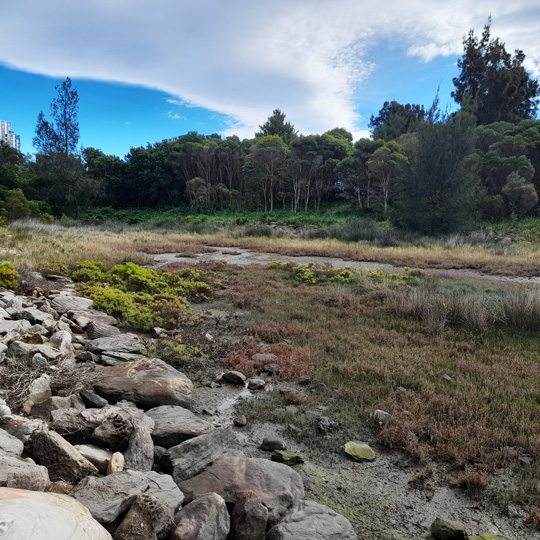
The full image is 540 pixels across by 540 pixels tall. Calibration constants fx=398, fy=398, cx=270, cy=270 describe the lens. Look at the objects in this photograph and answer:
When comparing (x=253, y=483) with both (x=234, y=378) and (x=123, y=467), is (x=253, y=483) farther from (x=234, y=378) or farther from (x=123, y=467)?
(x=234, y=378)

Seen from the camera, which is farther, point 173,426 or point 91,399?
point 91,399

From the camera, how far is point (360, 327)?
7.48 metres

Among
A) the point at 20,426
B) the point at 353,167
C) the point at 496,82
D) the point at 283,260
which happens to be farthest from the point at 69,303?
the point at 496,82

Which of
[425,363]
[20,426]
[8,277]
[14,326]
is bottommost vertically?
[425,363]

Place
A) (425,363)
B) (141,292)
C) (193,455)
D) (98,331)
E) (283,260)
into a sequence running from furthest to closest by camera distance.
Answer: (283,260), (141,292), (98,331), (425,363), (193,455)

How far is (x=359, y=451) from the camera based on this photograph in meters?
3.67

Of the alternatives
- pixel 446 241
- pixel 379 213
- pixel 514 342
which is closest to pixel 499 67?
pixel 379 213

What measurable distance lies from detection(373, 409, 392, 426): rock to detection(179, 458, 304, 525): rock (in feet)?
4.33

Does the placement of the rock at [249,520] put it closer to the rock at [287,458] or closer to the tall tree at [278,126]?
the rock at [287,458]

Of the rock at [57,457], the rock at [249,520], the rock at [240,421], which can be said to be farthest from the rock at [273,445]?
the rock at [57,457]

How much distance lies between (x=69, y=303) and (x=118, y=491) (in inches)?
245

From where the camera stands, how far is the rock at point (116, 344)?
5602 millimetres

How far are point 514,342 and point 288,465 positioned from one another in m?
5.11

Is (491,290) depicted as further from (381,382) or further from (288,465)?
(288,465)
